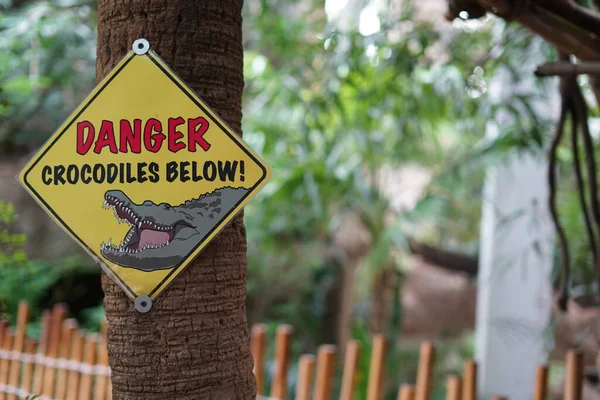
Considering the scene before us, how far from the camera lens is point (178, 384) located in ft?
2.06

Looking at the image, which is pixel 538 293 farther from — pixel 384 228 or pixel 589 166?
pixel 589 166

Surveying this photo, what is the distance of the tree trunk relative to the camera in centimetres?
63

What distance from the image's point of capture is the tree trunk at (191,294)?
632 millimetres

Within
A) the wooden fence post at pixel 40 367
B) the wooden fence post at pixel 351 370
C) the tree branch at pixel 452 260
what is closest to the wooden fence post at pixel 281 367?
the wooden fence post at pixel 351 370

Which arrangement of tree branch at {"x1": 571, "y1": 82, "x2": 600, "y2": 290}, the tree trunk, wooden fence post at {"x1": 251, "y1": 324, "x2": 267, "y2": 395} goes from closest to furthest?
the tree trunk → tree branch at {"x1": 571, "y1": 82, "x2": 600, "y2": 290} → wooden fence post at {"x1": 251, "y1": 324, "x2": 267, "y2": 395}

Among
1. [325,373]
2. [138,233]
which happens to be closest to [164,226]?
[138,233]

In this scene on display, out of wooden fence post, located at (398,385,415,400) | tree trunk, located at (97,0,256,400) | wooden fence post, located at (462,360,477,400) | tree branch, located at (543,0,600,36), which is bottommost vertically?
wooden fence post, located at (398,385,415,400)

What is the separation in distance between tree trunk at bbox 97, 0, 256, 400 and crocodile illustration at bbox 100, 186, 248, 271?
1.0 inches

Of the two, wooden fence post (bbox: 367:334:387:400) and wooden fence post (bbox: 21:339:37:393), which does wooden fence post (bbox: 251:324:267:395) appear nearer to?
wooden fence post (bbox: 367:334:387:400)

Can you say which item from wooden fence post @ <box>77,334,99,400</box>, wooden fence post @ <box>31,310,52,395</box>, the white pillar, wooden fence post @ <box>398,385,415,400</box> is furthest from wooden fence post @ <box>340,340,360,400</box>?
the white pillar

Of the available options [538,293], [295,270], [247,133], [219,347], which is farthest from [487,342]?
[219,347]

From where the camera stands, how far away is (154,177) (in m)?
0.65

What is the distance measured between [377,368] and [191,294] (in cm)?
82

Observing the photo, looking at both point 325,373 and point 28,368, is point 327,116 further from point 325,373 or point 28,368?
point 28,368
